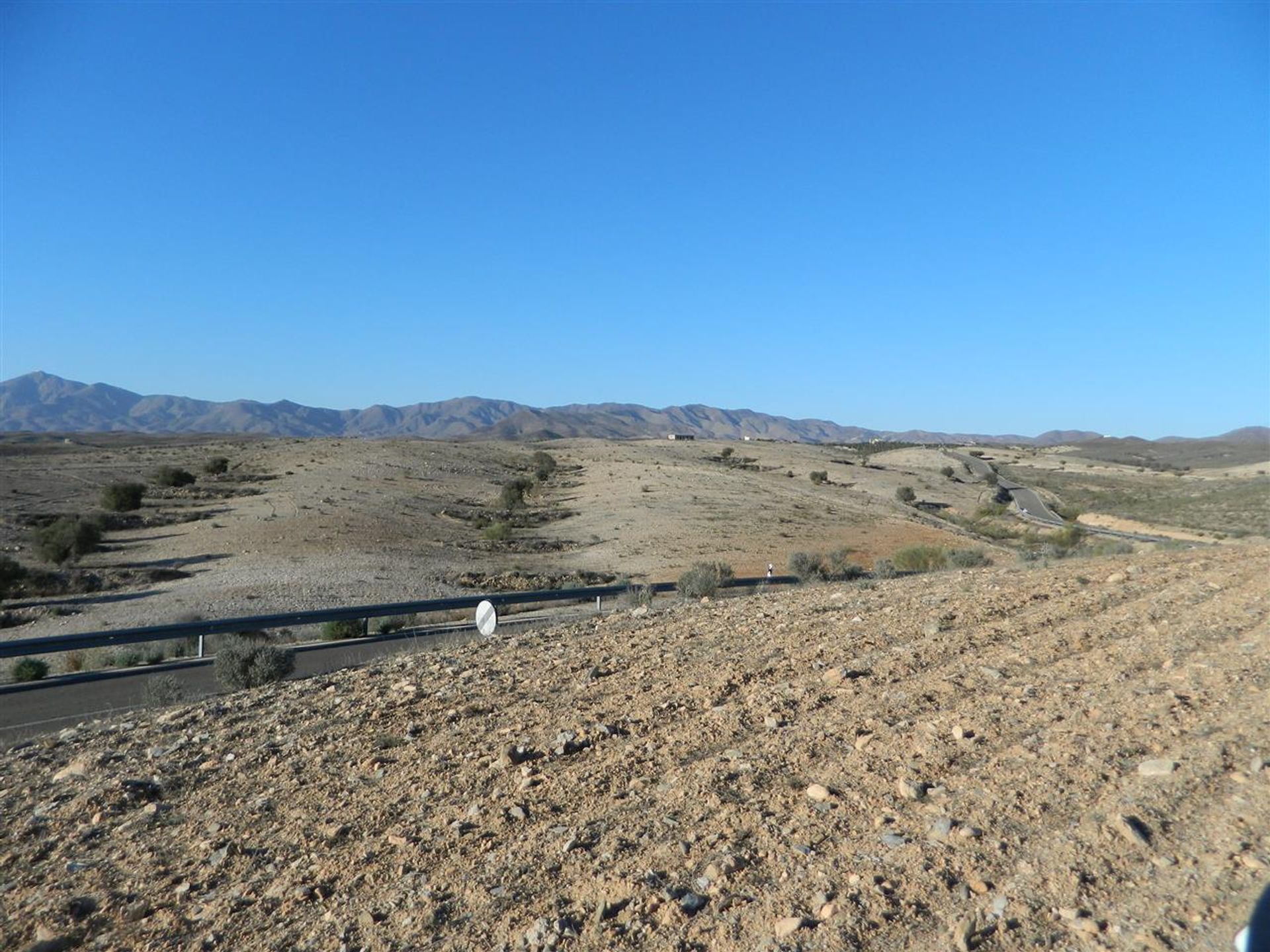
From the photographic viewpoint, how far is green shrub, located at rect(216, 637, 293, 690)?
12.9 m

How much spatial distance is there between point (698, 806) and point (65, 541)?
129 ft

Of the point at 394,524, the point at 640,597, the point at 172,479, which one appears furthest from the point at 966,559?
the point at 172,479

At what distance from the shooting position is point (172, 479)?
63.1 metres

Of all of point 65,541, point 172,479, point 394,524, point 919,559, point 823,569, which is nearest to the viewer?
point 823,569

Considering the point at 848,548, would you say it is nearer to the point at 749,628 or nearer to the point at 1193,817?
the point at 749,628

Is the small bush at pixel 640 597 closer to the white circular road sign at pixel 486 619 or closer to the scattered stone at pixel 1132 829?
the white circular road sign at pixel 486 619

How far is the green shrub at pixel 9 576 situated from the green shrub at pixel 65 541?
419cm

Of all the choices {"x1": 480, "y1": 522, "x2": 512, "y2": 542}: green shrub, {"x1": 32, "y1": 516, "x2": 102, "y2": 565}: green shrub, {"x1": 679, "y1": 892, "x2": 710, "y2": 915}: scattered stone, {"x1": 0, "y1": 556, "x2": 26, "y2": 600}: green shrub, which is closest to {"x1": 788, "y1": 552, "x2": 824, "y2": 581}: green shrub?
{"x1": 480, "y1": 522, "x2": 512, "y2": 542}: green shrub

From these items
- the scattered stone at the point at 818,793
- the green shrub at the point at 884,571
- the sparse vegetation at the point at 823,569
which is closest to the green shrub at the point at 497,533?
the sparse vegetation at the point at 823,569

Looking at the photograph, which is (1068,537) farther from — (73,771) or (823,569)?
(73,771)

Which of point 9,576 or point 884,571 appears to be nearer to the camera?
point 884,571

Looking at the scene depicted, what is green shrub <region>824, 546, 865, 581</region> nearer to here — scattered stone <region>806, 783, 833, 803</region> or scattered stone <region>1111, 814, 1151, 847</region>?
scattered stone <region>806, 783, 833, 803</region>

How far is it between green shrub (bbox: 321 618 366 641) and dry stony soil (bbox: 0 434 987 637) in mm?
4401

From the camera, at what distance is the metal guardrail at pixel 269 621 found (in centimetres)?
1756
